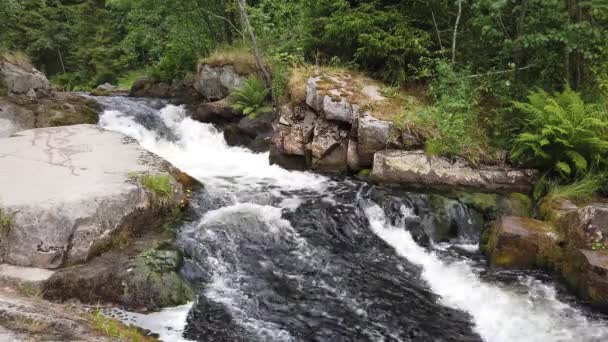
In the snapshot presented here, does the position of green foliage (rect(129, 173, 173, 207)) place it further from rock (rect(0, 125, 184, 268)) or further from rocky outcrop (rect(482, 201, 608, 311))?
rocky outcrop (rect(482, 201, 608, 311))

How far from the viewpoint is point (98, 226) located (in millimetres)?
6246

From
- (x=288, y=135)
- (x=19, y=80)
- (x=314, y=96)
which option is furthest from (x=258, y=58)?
(x=19, y=80)

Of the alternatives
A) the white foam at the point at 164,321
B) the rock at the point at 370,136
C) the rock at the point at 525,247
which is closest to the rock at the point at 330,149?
the rock at the point at 370,136

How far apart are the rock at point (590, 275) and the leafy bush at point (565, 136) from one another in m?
1.97

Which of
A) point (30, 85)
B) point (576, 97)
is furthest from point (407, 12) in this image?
point (30, 85)

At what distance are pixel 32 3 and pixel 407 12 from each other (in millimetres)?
28194

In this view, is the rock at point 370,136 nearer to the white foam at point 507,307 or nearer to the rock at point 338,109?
the rock at point 338,109

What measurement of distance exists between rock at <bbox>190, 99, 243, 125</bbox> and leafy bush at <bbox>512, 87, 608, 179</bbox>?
292 inches

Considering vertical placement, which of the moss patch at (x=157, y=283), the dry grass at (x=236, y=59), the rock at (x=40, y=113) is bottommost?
the moss patch at (x=157, y=283)

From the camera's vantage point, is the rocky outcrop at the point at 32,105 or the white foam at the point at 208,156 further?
the rocky outcrop at the point at 32,105

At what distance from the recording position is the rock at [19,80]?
1259 cm

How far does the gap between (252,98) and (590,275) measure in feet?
28.8

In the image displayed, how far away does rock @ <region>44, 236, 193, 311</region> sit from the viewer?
5.46 meters

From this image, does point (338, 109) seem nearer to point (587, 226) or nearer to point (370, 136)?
point (370, 136)
